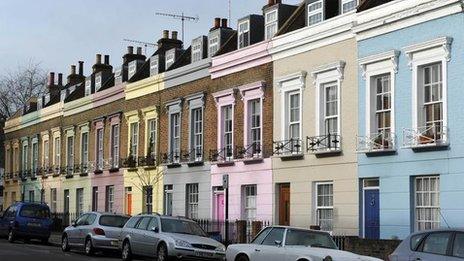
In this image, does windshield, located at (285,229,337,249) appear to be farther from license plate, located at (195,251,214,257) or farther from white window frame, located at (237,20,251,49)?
white window frame, located at (237,20,251,49)

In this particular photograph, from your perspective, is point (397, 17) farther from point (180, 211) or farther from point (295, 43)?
point (180, 211)

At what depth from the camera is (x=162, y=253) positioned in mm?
22484

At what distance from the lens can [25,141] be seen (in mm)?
59031

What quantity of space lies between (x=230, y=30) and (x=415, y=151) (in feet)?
48.0

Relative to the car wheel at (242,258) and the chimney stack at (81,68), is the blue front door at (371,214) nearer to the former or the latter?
the car wheel at (242,258)

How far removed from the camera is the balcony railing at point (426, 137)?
2350 cm

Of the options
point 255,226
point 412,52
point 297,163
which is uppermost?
point 412,52

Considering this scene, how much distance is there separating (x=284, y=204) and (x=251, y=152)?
9.43 ft

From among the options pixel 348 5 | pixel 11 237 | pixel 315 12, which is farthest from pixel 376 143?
pixel 11 237

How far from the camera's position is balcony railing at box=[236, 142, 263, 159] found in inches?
1260

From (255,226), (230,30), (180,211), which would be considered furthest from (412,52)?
(180,211)

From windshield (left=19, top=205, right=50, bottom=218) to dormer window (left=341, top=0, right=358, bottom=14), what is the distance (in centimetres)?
1599

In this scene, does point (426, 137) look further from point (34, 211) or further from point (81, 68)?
point (81, 68)

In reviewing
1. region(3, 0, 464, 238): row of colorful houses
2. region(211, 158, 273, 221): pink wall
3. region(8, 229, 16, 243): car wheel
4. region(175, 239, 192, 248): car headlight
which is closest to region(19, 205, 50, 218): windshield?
region(8, 229, 16, 243): car wheel
